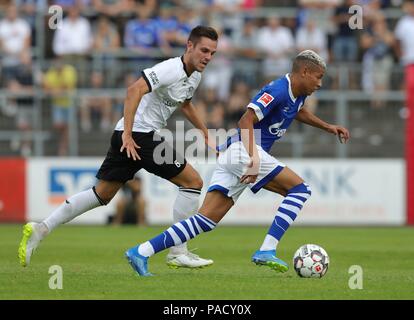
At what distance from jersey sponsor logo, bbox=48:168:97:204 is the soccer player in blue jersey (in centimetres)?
1089

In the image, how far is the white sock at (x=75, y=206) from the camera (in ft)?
35.9

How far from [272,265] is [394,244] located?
5.83 m

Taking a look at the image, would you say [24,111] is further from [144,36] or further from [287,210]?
[287,210]

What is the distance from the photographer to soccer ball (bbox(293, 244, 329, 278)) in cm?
1003

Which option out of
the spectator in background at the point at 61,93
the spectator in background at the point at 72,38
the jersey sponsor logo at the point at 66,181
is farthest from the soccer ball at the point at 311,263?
the spectator in background at the point at 72,38

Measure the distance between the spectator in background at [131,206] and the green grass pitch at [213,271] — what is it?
7.03 ft

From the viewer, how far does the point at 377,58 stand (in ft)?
72.3

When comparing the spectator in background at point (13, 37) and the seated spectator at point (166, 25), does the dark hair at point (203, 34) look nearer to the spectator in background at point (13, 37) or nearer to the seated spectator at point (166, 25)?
the seated spectator at point (166, 25)

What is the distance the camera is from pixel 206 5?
2312 centimetres

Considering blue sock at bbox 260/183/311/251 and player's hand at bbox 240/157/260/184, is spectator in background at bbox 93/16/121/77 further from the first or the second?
player's hand at bbox 240/157/260/184

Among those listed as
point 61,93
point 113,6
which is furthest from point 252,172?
point 113,6

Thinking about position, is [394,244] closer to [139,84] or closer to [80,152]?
[139,84]

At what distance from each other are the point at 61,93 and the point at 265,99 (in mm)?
11726
